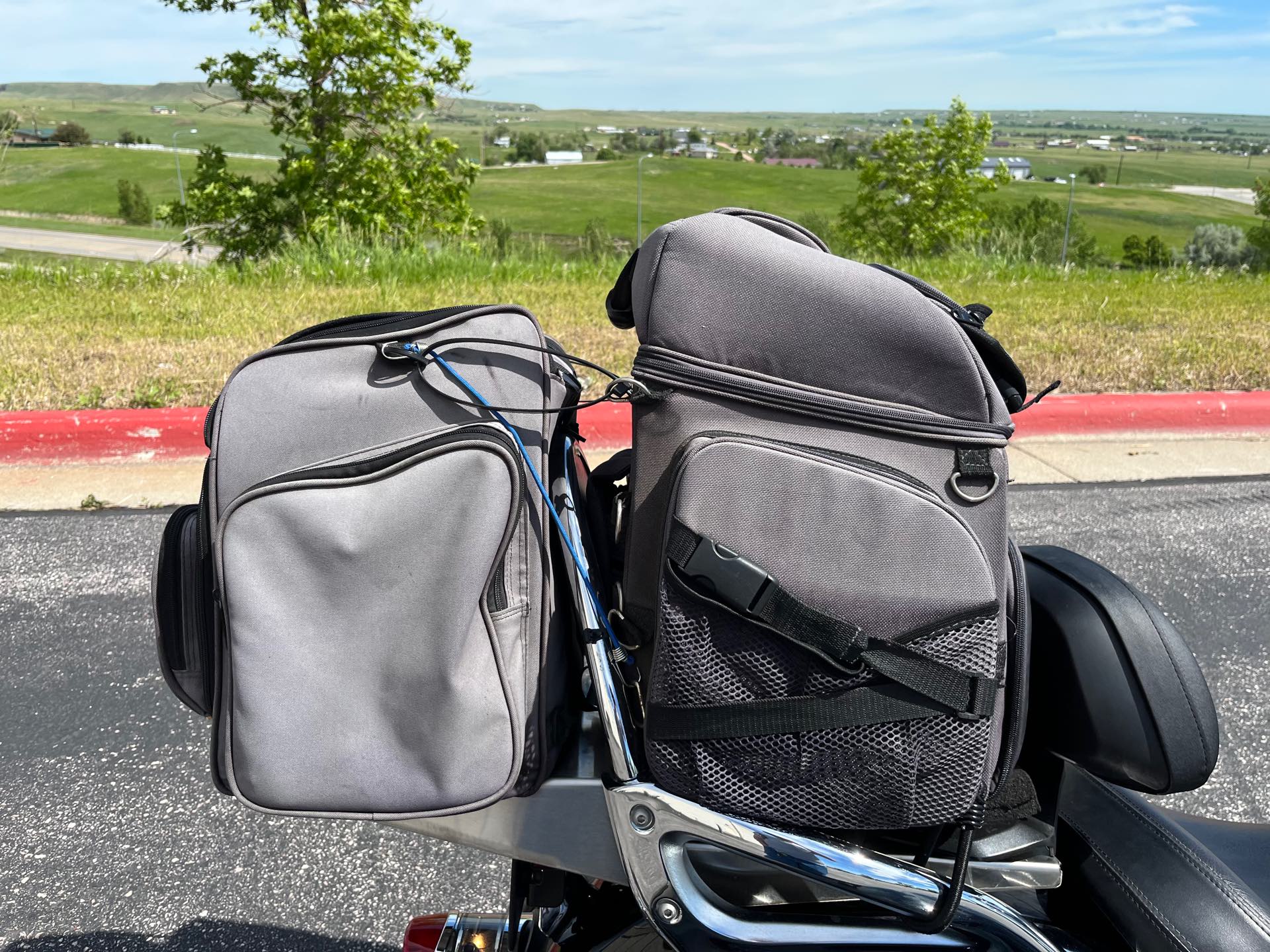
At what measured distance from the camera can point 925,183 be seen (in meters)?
31.1

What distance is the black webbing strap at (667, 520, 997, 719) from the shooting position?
1098 millimetres

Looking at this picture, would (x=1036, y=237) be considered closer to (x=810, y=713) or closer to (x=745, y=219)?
(x=745, y=219)

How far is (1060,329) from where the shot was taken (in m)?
6.50

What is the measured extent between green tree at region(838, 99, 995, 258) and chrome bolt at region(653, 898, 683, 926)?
29.2 m

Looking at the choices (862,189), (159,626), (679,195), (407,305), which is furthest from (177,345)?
(679,195)

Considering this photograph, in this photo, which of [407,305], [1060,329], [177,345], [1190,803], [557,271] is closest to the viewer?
[1190,803]

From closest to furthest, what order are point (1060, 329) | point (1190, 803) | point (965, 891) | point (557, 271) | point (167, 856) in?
point (965, 891) → point (167, 856) → point (1190, 803) → point (1060, 329) → point (557, 271)

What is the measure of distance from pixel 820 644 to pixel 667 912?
371 mm

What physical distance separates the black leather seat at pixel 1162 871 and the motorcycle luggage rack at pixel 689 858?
0.10 metres

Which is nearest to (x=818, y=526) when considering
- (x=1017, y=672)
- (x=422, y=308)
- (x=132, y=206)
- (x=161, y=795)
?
(x=1017, y=672)

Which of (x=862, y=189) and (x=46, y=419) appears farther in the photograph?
(x=862, y=189)

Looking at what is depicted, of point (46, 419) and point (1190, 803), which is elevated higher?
point (46, 419)

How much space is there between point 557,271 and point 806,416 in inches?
316

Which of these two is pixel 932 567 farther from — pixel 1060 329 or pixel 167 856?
pixel 1060 329
